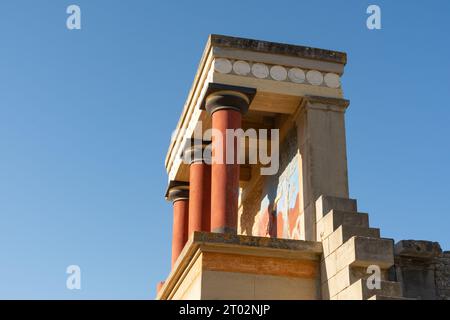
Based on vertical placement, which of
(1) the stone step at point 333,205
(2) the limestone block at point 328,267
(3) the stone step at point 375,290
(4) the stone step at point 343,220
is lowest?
(3) the stone step at point 375,290

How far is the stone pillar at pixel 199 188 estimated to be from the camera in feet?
62.6

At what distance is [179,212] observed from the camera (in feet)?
72.2

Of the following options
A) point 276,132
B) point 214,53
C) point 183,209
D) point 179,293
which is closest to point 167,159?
point 183,209

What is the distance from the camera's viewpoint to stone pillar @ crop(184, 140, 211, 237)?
62.6 feet

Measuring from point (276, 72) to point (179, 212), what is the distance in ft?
21.4

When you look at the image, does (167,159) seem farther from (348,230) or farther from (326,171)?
(348,230)

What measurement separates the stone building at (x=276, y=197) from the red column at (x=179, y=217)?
0.03m

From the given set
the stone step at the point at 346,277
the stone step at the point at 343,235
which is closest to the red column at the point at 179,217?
the stone step at the point at 343,235

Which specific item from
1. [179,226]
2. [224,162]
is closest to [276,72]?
[224,162]

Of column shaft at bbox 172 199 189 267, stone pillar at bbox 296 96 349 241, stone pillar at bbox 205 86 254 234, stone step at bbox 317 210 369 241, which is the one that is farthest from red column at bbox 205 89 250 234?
column shaft at bbox 172 199 189 267

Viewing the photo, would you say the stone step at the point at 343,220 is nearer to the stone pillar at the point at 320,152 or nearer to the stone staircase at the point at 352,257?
the stone staircase at the point at 352,257

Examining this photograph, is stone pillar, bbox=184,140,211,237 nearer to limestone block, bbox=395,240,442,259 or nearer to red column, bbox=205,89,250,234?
red column, bbox=205,89,250,234

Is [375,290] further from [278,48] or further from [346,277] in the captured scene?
[278,48]
